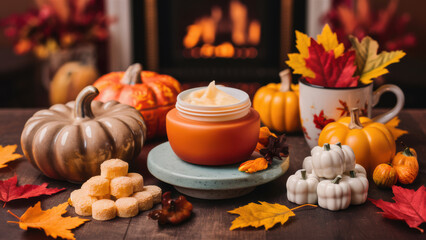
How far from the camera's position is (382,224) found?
0.92 meters

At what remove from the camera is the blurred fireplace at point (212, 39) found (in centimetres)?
348

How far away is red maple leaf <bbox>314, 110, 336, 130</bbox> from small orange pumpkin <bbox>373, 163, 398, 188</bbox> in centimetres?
23

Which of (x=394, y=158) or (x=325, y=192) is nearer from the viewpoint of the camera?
(x=325, y=192)

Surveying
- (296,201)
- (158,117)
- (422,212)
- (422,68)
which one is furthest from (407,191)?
(422,68)

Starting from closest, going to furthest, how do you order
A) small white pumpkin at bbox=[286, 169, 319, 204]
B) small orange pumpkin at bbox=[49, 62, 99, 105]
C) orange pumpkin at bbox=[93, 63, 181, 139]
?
small white pumpkin at bbox=[286, 169, 319, 204], orange pumpkin at bbox=[93, 63, 181, 139], small orange pumpkin at bbox=[49, 62, 99, 105]

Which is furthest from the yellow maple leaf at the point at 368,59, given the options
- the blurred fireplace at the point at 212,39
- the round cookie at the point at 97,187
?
the blurred fireplace at the point at 212,39

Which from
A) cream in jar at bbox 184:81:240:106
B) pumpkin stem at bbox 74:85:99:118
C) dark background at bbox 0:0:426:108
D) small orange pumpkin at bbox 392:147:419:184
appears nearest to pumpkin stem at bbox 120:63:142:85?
pumpkin stem at bbox 74:85:99:118

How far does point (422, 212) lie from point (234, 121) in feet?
1.27

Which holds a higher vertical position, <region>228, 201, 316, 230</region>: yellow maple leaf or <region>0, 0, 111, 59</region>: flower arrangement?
<region>0, 0, 111, 59</region>: flower arrangement

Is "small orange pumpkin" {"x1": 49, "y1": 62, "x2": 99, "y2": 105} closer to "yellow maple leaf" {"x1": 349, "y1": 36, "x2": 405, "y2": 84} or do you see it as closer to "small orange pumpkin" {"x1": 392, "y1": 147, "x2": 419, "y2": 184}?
"yellow maple leaf" {"x1": 349, "y1": 36, "x2": 405, "y2": 84}

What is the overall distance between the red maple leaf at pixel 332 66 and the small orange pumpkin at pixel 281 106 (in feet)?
0.56

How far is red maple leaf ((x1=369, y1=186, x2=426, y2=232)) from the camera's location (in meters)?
0.92

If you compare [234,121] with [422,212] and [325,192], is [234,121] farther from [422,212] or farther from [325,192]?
[422,212]

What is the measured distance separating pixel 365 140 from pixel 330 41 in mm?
276
